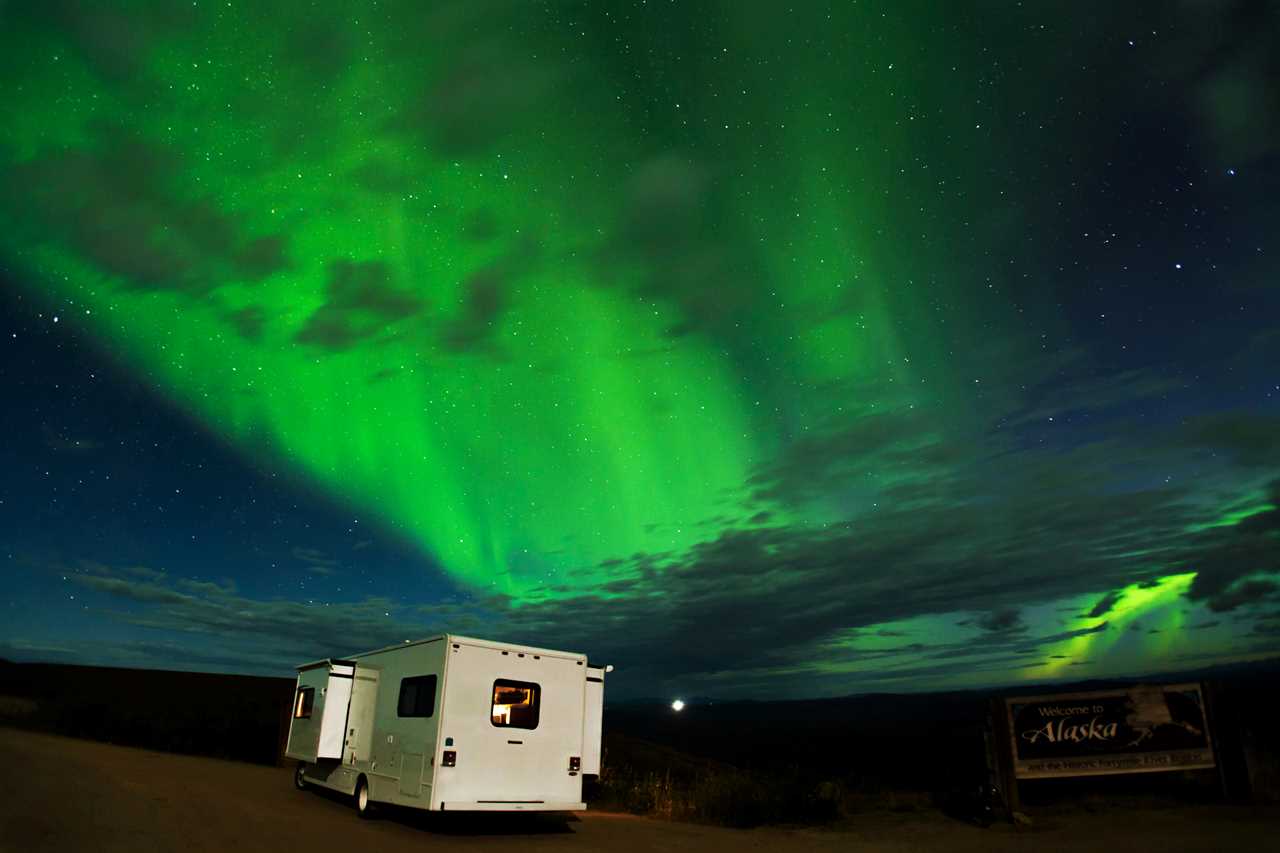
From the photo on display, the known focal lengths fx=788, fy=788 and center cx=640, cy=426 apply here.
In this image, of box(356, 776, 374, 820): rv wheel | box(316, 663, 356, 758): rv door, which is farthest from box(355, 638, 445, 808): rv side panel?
box(316, 663, 356, 758): rv door

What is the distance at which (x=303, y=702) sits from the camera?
679 inches

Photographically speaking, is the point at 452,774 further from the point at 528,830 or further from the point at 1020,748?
the point at 1020,748

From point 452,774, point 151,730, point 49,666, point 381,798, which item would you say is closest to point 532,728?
point 452,774

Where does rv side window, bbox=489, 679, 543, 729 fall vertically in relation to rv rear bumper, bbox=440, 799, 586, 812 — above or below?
above

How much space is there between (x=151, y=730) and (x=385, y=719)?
22990 millimetres

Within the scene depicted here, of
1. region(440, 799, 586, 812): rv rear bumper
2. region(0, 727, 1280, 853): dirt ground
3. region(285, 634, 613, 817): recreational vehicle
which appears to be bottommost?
region(0, 727, 1280, 853): dirt ground

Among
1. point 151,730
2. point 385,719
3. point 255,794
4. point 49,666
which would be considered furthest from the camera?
point 49,666

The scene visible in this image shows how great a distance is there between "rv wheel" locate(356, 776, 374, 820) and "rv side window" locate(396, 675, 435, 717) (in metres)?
1.77

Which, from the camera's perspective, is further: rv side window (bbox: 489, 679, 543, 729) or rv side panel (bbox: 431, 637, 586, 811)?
rv side window (bbox: 489, 679, 543, 729)

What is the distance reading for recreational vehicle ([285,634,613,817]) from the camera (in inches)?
482

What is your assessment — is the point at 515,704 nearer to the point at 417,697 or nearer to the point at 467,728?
the point at 467,728

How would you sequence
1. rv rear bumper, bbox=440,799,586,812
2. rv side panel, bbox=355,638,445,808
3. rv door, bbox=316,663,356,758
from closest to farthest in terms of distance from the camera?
1. rv rear bumper, bbox=440,799,586,812
2. rv side panel, bbox=355,638,445,808
3. rv door, bbox=316,663,356,758

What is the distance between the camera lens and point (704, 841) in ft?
41.7

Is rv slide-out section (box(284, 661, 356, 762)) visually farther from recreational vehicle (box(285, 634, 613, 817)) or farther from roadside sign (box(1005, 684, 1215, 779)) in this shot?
roadside sign (box(1005, 684, 1215, 779))
